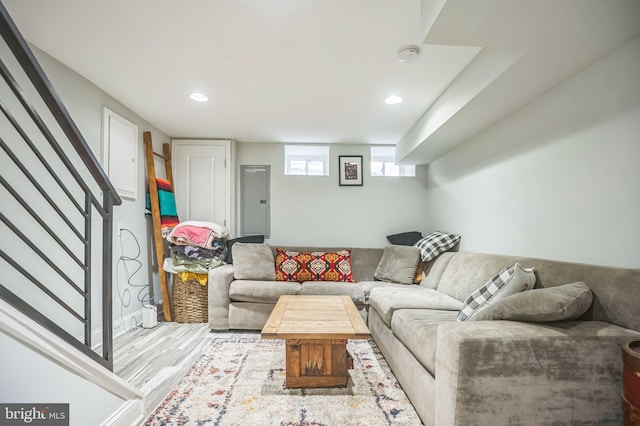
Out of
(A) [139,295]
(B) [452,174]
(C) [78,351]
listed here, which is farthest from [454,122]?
(A) [139,295]

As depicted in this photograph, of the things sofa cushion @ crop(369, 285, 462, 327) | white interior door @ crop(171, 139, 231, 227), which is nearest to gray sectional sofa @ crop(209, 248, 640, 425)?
sofa cushion @ crop(369, 285, 462, 327)

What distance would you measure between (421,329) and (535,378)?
0.60 metres

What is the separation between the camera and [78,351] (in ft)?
4.21

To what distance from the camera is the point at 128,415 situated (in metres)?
1.57

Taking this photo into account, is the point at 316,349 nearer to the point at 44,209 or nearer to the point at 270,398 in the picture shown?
the point at 270,398

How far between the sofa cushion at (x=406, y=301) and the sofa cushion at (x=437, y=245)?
60cm

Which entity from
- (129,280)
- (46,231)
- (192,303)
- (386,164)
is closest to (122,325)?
(129,280)

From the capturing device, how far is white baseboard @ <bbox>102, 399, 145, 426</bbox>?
1473 mm

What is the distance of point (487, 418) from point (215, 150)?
12.6 feet

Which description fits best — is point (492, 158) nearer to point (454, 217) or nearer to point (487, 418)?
point (454, 217)

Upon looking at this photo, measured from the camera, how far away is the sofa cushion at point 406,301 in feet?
7.82

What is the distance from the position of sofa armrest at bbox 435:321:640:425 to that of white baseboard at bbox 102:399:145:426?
1.52 metres

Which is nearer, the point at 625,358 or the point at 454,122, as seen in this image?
the point at 625,358

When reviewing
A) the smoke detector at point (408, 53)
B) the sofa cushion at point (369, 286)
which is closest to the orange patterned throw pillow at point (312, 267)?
the sofa cushion at point (369, 286)
